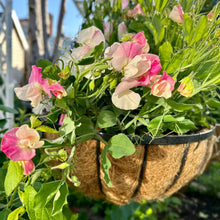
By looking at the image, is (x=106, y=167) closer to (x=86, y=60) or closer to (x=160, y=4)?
(x=86, y=60)

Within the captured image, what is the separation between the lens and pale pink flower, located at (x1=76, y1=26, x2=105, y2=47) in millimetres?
337

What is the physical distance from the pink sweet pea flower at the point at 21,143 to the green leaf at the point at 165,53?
20 cm

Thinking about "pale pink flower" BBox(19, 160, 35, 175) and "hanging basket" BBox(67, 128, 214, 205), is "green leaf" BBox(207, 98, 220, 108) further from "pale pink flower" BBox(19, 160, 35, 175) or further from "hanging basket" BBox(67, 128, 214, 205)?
"pale pink flower" BBox(19, 160, 35, 175)

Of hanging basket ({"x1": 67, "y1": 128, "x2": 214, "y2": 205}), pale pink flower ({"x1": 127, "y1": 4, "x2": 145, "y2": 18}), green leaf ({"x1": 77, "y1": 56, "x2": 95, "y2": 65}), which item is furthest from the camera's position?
pale pink flower ({"x1": 127, "y1": 4, "x2": 145, "y2": 18})

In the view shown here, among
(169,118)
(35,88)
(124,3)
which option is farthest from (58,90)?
(124,3)

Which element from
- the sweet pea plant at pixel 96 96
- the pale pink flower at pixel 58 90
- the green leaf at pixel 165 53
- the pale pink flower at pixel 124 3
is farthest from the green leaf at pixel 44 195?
the pale pink flower at pixel 124 3

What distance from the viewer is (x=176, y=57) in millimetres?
325

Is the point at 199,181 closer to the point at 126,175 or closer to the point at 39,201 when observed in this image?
the point at 126,175

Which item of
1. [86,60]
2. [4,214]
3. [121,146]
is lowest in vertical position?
[4,214]

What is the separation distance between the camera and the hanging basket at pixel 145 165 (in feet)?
1.24

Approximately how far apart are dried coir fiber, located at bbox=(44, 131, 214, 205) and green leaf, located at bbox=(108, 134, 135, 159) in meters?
0.06

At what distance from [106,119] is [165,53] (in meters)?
0.12

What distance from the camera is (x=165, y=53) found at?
0.33 meters

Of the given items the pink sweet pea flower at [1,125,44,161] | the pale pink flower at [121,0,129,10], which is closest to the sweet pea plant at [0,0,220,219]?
the pink sweet pea flower at [1,125,44,161]
